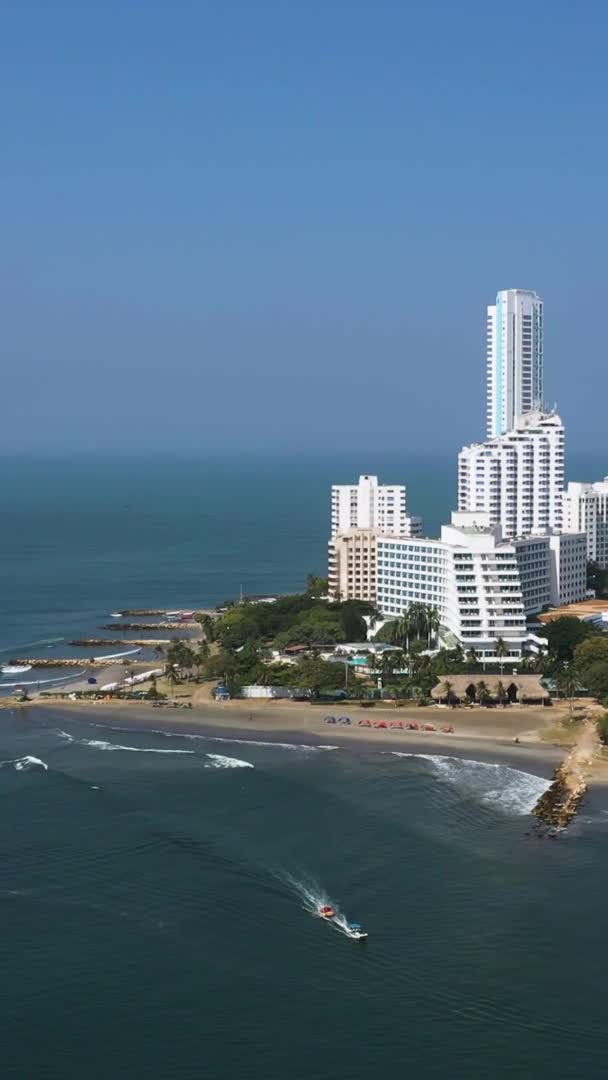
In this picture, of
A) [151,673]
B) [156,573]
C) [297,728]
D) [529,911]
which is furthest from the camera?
[156,573]

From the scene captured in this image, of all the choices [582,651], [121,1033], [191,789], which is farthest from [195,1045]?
[582,651]

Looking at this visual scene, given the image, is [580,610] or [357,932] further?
[580,610]

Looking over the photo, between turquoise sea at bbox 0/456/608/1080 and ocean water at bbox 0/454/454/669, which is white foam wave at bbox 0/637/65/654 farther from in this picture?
turquoise sea at bbox 0/456/608/1080

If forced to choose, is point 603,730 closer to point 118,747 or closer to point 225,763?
point 225,763

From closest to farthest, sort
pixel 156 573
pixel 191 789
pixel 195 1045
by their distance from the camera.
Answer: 1. pixel 195 1045
2. pixel 191 789
3. pixel 156 573

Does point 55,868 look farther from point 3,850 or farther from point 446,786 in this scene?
point 446,786

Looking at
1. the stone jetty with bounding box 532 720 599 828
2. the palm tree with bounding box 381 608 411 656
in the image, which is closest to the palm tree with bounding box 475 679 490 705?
the stone jetty with bounding box 532 720 599 828

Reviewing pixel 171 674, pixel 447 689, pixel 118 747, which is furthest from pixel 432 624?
pixel 118 747
